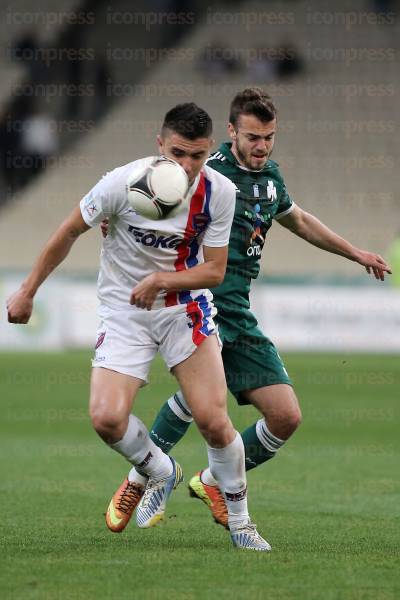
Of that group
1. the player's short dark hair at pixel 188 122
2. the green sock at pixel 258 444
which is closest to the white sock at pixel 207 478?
the green sock at pixel 258 444

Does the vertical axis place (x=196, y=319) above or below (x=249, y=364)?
above

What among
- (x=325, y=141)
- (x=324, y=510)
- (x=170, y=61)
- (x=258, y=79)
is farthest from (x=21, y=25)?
(x=324, y=510)

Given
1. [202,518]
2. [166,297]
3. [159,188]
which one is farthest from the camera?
[202,518]

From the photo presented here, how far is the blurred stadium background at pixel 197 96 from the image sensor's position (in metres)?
27.6

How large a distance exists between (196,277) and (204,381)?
520mm

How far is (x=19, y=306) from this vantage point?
5488 millimetres

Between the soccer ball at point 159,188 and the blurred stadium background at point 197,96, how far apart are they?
2143 centimetres

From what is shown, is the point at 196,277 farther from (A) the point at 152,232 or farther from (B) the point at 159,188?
(B) the point at 159,188

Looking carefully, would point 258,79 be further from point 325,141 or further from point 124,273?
point 124,273

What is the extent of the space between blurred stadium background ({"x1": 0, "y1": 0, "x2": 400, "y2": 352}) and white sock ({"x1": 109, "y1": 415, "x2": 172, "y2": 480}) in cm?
2073

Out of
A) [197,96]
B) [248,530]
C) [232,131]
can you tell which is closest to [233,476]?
[248,530]

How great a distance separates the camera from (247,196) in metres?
6.71

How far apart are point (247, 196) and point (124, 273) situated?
1.11m

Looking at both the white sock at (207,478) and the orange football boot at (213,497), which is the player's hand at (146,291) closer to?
the orange football boot at (213,497)
